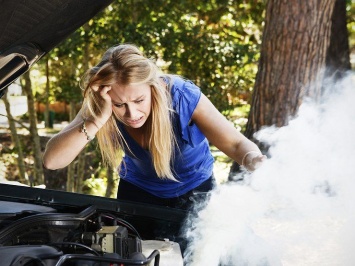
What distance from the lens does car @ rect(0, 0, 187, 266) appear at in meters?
2.02

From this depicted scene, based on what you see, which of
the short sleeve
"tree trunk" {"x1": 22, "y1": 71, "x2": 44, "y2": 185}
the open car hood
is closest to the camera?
the open car hood

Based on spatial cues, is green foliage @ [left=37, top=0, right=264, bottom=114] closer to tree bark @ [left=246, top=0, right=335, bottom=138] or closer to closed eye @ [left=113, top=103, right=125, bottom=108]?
tree bark @ [left=246, top=0, right=335, bottom=138]

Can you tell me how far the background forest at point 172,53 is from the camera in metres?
7.62

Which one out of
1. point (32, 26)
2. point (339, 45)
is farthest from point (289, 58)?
point (32, 26)

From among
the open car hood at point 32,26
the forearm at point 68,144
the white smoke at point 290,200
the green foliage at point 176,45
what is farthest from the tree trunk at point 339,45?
the open car hood at point 32,26

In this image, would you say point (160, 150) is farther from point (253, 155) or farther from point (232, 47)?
point (232, 47)

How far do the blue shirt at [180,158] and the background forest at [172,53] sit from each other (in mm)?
3705

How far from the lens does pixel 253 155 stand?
2.94 m

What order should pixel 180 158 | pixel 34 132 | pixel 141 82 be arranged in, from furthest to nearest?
pixel 34 132 → pixel 180 158 → pixel 141 82

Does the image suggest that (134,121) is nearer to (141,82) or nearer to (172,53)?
(141,82)

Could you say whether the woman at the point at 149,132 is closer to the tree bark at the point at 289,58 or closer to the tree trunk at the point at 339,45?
the tree bark at the point at 289,58

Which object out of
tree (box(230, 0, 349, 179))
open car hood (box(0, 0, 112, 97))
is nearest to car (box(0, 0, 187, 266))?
open car hood (box(0, 0, 112, 97))

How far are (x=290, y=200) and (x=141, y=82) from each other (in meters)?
1.11

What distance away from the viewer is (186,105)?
9.96 feet
